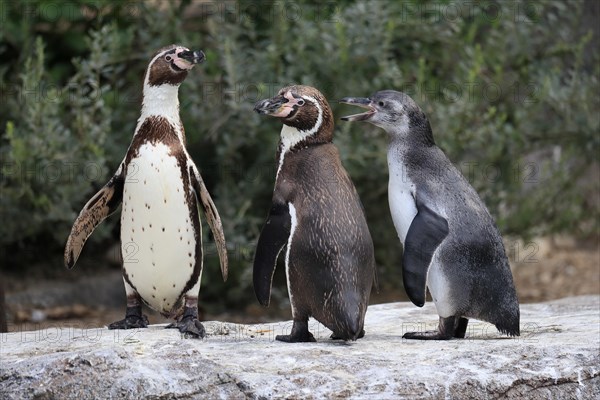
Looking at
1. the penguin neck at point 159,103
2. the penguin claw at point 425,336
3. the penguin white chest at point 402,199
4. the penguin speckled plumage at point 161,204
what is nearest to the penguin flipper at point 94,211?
the penguin speckled plumage at point 161,204

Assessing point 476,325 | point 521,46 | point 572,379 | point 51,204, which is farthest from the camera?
point 521,46

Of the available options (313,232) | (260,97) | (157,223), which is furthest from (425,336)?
(260,97)

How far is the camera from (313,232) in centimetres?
437

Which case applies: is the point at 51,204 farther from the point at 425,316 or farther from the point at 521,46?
the point at 521,46

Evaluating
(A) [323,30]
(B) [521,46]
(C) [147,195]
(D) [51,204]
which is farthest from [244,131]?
(C) [147,195]

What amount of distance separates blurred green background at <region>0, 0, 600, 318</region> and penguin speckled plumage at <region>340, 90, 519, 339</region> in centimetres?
208

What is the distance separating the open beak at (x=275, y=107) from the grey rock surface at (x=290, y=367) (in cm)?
89

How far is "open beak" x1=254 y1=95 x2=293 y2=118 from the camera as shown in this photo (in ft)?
14.4

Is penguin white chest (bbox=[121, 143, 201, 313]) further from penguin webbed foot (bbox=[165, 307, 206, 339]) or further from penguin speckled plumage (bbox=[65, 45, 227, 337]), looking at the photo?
penguin webbed foot (bbox=[165, 307, 206, 339])

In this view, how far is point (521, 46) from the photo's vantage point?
25.1 ft

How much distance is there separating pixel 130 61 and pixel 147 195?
3326mm

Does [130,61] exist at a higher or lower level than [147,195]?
higher

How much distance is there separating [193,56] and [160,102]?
0.25 metres

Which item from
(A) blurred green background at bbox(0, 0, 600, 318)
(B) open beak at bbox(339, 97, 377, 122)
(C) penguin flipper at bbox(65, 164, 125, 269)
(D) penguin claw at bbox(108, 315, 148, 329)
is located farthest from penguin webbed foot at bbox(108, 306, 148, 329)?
(A) blurred green background at bbox(0, 0, 600, 318)
